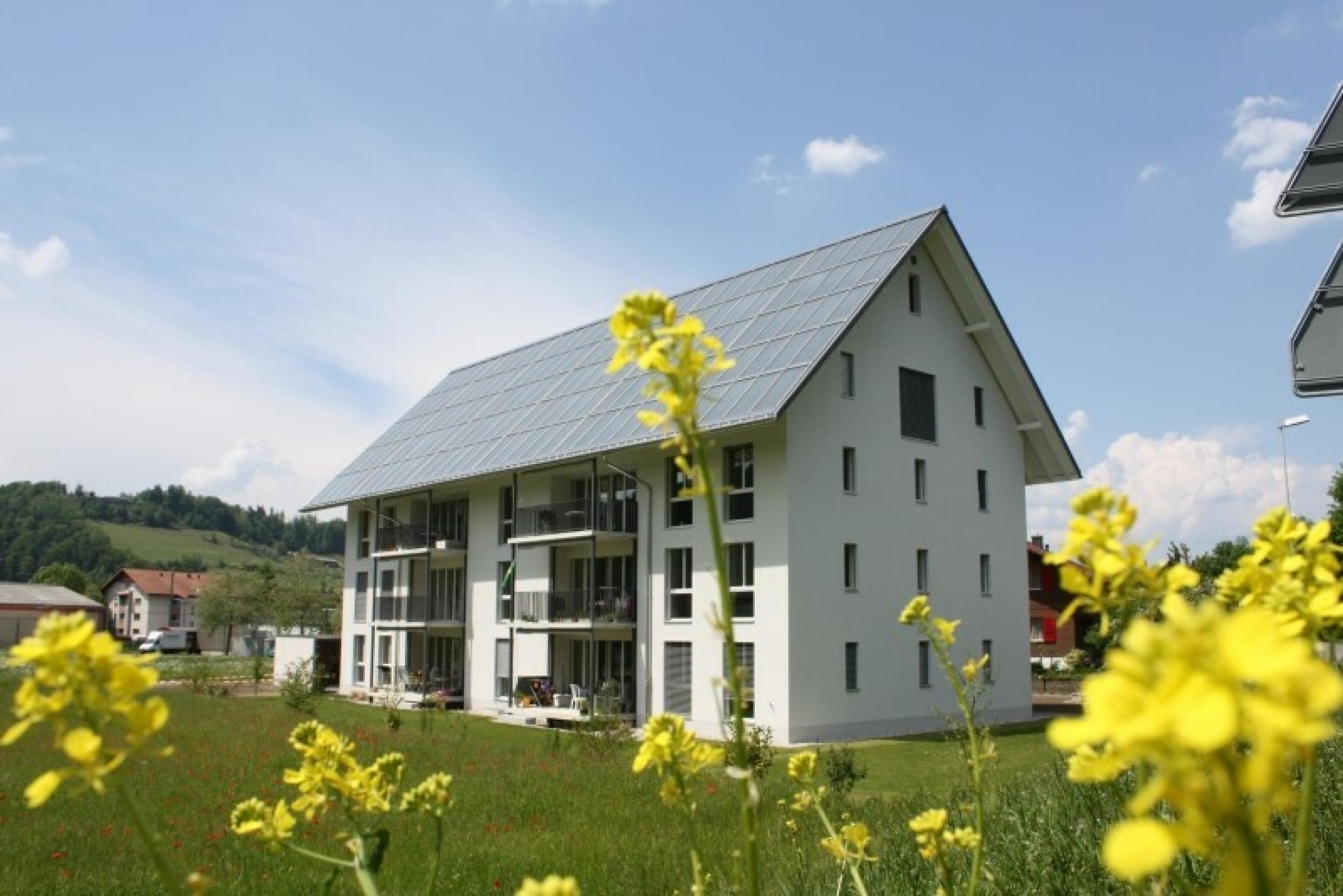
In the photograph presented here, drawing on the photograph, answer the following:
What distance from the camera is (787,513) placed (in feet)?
72.6

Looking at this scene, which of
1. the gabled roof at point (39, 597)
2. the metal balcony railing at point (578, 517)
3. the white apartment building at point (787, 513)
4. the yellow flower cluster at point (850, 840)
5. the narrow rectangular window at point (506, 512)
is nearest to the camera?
the yellow flower cluster at point (850, 840)

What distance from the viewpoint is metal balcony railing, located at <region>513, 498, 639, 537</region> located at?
84.6 ft

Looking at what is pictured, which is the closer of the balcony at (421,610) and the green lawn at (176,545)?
the balcony at (421,610)

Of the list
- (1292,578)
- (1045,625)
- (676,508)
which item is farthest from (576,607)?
(1045,625)

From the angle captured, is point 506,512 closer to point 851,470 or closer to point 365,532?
point 365,532

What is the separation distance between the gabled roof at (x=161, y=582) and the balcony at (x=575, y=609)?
74.1 metres

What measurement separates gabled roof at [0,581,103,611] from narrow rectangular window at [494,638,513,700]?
195 feet

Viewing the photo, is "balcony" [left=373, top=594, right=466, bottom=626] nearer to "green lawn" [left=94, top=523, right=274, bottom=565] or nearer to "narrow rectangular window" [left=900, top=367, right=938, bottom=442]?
"narrow rectangular window" [left=900, top=367, right=938, bottom=442]

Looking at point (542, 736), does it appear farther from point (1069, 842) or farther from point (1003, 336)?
point (1069, 842)

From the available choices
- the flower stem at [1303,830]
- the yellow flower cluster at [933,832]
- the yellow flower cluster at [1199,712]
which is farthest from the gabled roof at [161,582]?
the yellow flower cluster at [1199,712]

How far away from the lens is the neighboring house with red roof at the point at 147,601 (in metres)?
95.5

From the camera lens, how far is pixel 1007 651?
2695 cm

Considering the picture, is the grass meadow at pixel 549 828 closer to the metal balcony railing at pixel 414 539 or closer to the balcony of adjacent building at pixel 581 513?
the balcony of adjacent building at pixel 581 513

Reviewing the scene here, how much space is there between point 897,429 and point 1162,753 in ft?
81.8
